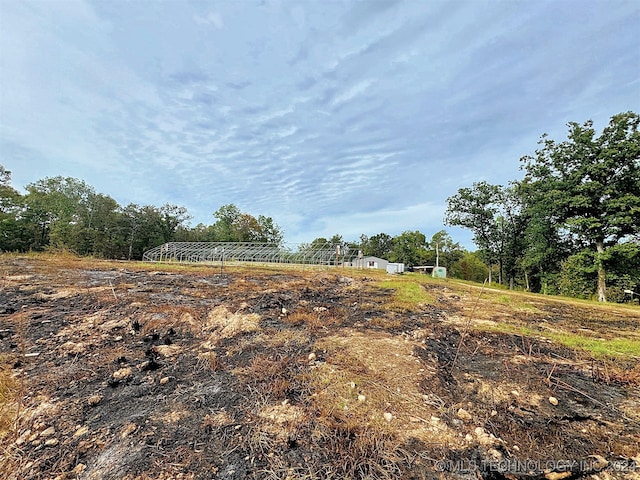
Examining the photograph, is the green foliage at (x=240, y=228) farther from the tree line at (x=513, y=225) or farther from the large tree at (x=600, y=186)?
the large tree at (x=600, y=186)

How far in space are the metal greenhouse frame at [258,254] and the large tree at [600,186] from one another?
15.2 m

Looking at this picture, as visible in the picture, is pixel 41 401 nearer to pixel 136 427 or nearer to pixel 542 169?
pixel 136 427

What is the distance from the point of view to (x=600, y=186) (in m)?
16.3

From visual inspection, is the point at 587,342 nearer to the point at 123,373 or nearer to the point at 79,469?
the point at 79,469

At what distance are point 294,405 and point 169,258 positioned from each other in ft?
96.2

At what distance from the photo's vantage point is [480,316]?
20.7ft

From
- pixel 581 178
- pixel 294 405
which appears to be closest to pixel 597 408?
pixel 294 405

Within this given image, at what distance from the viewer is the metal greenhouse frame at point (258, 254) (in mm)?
→ 23359

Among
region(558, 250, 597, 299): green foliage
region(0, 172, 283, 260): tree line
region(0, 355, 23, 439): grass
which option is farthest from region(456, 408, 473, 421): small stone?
region(0, 172, 283, 260): tree line

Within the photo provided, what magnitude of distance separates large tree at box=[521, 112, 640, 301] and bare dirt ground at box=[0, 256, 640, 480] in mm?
14946

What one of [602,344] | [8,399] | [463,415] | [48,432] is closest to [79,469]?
[48,432]

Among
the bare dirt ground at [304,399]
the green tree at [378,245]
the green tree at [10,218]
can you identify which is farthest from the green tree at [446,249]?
the green tree at [10,218]

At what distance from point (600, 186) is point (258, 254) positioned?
2418 centimetres

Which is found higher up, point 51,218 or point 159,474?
point 51,218
